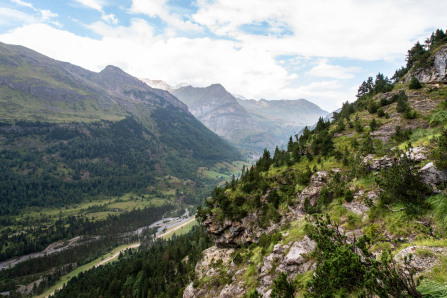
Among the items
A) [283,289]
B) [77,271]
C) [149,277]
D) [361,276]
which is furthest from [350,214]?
[77,271]

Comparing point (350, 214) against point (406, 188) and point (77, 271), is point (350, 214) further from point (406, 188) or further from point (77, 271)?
point (77, 271)

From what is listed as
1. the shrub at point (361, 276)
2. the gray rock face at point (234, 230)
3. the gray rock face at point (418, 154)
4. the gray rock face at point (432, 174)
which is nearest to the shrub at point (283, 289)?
the shrub at point (361, 276)

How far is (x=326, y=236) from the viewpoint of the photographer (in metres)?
18.8

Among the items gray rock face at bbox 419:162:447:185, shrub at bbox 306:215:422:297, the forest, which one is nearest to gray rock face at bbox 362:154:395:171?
gray rock face at bbox 419:162:447:185

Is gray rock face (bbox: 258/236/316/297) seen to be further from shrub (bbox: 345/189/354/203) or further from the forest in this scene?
the forest

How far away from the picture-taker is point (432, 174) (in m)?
19.9

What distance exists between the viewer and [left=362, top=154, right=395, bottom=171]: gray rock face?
27745 mm

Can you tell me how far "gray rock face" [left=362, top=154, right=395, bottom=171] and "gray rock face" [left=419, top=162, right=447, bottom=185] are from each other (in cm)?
675

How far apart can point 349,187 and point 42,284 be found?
202670 millimetres

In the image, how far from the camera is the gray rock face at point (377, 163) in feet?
91.0

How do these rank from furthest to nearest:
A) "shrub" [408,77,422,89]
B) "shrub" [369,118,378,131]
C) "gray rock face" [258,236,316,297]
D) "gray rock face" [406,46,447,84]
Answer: "shrub" [408,77,422,89], "gray rock face" [406,46,447,84], "shrub" [369,118,378,131], "gray rock face" [258,236,316,297]

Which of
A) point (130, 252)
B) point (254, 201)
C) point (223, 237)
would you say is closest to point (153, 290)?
point (223, 237)

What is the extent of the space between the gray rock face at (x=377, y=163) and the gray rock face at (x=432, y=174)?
6753mm

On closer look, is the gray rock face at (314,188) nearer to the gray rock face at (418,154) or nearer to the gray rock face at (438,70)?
the gray rock face at (418,154)
